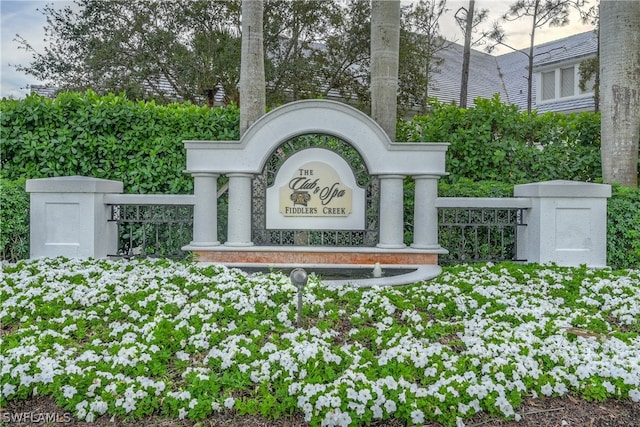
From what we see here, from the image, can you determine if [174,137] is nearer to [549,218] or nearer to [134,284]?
[134,284]

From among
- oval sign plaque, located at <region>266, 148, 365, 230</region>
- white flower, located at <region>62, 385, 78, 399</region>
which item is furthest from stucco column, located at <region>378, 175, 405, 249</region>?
white flower, located at <region>62, 385, 78, 399</region>

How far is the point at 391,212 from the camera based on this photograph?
245 inches

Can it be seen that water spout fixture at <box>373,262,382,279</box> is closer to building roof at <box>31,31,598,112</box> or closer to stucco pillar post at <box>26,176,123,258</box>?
stucco pillar post at <box>26,176,123,258</box>

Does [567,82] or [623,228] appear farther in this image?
[567,82]

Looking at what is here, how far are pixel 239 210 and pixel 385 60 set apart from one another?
3259 mm

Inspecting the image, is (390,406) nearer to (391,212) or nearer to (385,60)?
(391,212)

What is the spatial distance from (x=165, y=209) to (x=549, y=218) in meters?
5.15

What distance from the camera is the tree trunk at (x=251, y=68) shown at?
270 inches

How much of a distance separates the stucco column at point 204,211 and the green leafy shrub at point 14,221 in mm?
2152

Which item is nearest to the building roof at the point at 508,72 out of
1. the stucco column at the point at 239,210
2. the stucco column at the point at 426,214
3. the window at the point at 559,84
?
the window at the point at 559,84

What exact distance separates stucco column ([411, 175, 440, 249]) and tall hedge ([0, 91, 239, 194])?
328cm

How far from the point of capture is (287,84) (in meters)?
11.8

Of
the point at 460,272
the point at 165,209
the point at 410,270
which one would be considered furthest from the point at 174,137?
the point at 460,272

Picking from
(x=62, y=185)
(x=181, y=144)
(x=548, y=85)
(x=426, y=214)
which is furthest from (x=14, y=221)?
(x=548, y=85)
